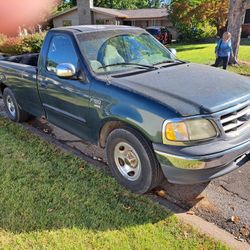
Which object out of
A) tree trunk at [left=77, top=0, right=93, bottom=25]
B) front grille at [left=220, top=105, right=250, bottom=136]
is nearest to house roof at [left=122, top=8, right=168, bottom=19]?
tree trunk at [left=77, top=0, right=93, bottom=25]

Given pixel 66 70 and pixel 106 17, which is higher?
pixel 66 70

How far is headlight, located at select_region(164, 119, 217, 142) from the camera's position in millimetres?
3020

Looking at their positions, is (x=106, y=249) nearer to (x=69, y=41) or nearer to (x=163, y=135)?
(x=163, y=135)

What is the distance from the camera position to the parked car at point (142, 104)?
120 inches

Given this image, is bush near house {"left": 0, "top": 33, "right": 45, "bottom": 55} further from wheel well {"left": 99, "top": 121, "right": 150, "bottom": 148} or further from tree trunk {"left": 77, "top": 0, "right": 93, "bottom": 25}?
tree trunk {"left": 77, "top": 0, "right": 93, "bottom": 25}

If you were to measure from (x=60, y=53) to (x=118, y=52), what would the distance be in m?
0.85

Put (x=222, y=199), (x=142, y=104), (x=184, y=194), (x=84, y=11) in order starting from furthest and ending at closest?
(x=84, y=11), (x=184, y=194), (x=222, y=199), (x=142, y=104)

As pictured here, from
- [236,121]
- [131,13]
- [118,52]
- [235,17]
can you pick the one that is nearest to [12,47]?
[235,17]

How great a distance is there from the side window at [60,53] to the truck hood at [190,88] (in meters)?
0.80

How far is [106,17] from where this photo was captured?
119 feet

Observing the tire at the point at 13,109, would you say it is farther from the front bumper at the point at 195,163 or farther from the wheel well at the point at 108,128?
the front bumper at the point at 195,163

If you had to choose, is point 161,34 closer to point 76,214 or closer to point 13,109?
point 13,109

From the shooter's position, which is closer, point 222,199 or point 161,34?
point 222,199

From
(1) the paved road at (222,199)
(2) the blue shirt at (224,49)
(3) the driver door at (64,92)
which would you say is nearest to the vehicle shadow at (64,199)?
(1) the paved road at (222,199)
